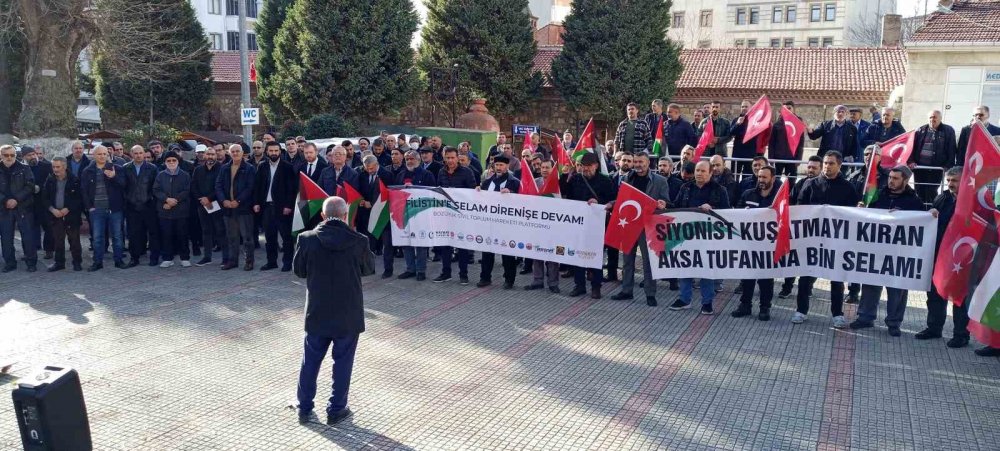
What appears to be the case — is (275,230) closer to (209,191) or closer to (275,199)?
(275,199)

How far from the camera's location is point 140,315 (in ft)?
30.2

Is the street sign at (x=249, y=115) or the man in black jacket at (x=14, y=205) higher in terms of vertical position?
the street sign at (x=249, y=115)

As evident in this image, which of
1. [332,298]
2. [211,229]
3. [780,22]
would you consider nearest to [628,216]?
[332,298]

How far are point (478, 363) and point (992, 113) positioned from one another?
21174 millimetres

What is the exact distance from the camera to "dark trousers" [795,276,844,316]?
29.4 ft

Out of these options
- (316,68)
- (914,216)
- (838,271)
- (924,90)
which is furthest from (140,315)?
(924,90)

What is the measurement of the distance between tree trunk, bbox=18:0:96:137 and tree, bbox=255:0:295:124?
946 centimetres

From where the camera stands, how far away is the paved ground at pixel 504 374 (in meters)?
5.90

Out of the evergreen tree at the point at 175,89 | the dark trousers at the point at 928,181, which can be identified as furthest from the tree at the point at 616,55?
the dark trousers at the point at 928,181

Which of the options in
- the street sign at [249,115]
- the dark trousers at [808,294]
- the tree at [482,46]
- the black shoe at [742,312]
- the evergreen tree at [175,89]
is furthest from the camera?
the evergreen tree at [175,89]

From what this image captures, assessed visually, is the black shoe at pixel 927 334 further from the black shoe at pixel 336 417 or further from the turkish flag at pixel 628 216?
the black shoe at pixel 336 417

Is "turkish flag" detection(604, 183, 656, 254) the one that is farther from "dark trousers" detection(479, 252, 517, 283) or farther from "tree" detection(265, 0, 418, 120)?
"tree" detection(265, 0, 418, 120)

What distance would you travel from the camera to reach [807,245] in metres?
8.94

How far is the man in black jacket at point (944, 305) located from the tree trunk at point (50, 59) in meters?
19.3
